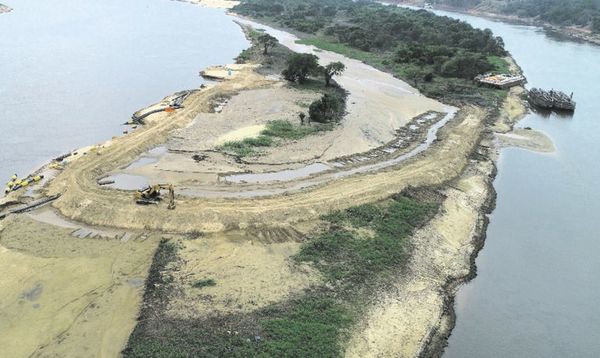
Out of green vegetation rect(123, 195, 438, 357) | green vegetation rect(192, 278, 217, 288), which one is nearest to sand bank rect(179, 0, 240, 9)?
green vegetation rect(123, 195, 438, 357)

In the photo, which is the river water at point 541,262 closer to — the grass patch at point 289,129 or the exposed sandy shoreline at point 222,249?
the exposed sandy shoreline at point 222,249

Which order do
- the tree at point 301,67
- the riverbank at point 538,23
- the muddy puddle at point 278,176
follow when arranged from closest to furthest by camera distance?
the muddy puddle at point 278,176 < the tree at point 301,67 < the riverbank at point 538,23

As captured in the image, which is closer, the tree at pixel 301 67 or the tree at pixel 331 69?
the tree at pixel 331 69

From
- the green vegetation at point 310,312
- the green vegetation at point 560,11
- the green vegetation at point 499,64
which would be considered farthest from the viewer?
the green vegetation at point 560,11

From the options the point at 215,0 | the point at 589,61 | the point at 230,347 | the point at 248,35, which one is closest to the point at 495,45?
the point at 589,61

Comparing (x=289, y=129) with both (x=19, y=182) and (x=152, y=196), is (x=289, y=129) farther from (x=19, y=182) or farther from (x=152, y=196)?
(x=19, y=182)

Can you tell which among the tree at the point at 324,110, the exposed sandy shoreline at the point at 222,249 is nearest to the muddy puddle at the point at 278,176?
the exposed sandy shoreline at the point at 222,249

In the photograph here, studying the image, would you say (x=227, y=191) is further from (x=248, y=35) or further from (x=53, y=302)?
(x=248, y=35)

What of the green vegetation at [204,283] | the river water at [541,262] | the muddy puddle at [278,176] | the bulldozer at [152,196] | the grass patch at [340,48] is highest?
the grass patch at [340,48]
